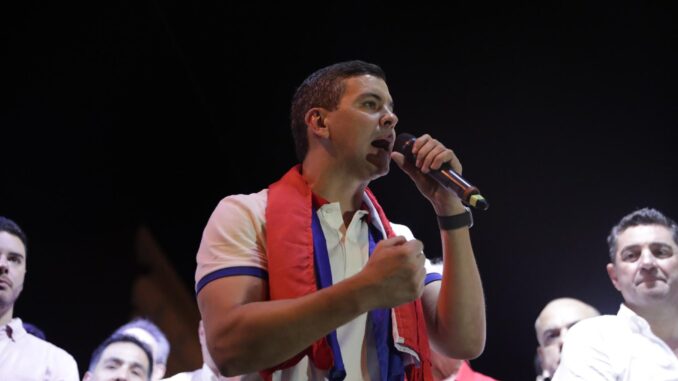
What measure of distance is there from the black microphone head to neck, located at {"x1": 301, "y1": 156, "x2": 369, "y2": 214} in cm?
10

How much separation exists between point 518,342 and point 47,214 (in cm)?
279

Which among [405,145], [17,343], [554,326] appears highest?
[405,145]

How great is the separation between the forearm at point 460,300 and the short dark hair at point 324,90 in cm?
40

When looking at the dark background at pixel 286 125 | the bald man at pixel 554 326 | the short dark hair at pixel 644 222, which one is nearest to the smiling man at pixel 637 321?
the short dark hair at pixel 644 222

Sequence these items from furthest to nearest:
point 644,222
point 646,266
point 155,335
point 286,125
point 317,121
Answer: point 286,125 < point 155,335 < point 644,222 < point 646,266 < point 317,121

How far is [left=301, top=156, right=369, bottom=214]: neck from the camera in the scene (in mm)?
1648

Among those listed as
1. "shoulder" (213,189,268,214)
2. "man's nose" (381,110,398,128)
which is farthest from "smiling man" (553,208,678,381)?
"shoulder" (213,189,268,214)

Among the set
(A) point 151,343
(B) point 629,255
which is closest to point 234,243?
(B) point 629,255

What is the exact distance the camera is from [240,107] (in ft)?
14.4

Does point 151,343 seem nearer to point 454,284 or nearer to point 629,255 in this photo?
point 629,255

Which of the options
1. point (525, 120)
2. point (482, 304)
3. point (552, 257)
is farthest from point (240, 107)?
point (482, 304)

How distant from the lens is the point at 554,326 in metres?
3.73

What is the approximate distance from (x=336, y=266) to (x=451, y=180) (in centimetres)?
28

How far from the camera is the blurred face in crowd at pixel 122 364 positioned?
11.7 ft
